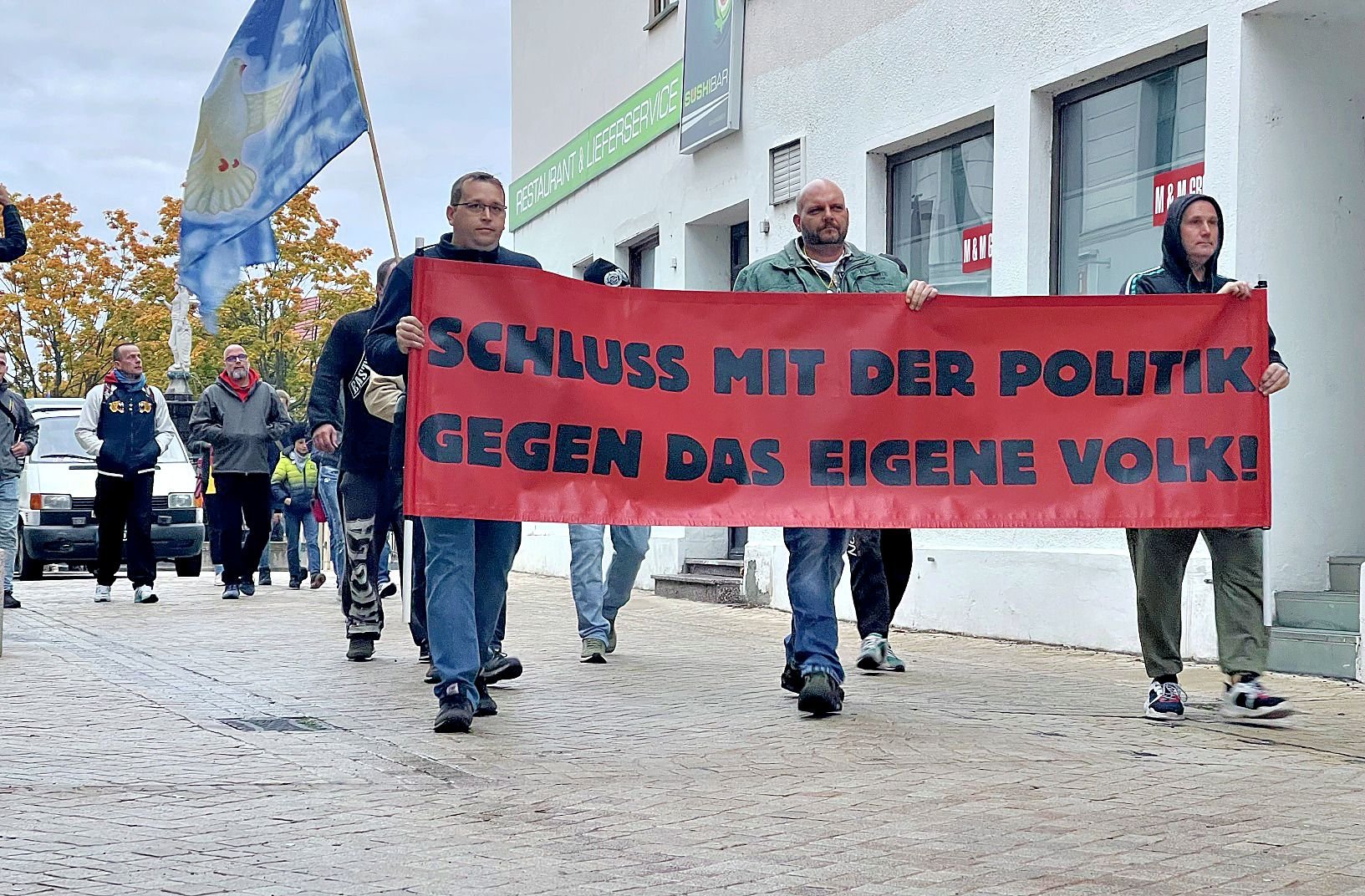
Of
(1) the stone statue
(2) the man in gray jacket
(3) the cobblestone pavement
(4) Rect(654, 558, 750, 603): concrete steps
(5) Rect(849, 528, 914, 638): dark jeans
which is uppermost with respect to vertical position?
(1) the stone statue

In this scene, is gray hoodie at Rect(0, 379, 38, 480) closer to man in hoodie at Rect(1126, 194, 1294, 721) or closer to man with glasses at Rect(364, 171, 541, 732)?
man with glasses at Rect(364, 171, 541, 732)

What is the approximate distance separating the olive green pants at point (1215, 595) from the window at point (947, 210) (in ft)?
15.2

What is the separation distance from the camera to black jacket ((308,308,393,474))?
884 centimetres

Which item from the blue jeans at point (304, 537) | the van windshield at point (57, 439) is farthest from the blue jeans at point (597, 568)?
the van windshield at point (57, 439)

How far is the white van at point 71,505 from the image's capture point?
1820 cm

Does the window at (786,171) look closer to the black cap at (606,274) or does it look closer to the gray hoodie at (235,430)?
the gray hoodie at (235,430)

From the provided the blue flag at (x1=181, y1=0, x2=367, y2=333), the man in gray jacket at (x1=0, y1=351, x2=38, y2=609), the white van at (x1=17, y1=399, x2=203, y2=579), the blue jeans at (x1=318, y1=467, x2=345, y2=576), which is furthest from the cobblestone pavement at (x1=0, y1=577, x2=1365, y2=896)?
the white van at (x1=17, y1=399, x2=203, y2=579)

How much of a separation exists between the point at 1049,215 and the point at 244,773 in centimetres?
679

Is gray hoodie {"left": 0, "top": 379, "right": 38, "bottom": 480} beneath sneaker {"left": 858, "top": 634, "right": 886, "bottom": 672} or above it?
above

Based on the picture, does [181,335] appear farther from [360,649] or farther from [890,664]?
[890,664]

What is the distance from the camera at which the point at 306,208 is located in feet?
149

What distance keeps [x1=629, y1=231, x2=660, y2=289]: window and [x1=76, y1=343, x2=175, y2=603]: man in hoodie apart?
17.3ft

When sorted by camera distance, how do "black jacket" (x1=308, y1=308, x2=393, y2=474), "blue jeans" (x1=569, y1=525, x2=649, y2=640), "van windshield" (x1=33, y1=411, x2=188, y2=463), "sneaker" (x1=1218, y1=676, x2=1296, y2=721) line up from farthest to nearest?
"van windshield" (x1=33, y1=411, x2=188, y2=463) < "blue jeans" (x1=569, y1=525, x2=649, y2=640) < "black jacket" (x1=308, y1=308, x2=393, y2=474) < "sneaker" (x1=1218, y1=676, x2=1296, y2=721)

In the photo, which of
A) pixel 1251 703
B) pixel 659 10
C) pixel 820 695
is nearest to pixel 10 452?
pixel 659 10
